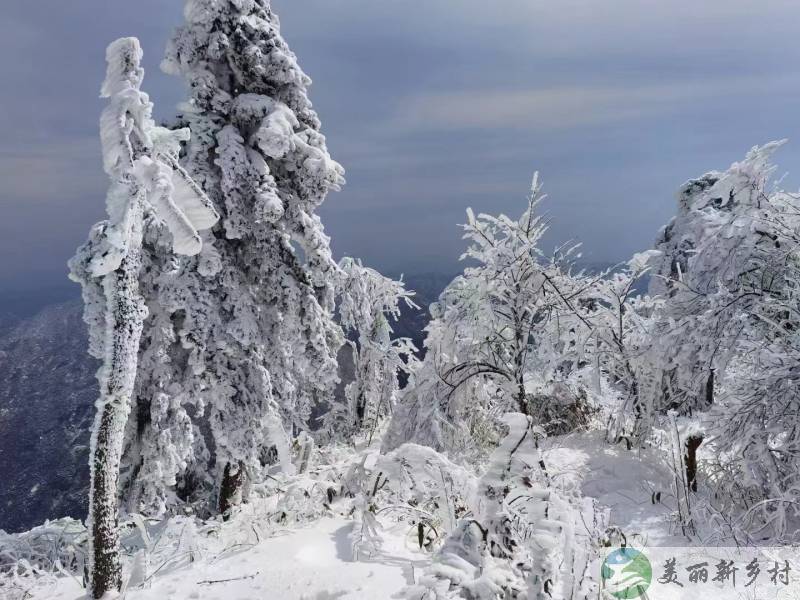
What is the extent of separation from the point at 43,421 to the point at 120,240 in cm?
7826

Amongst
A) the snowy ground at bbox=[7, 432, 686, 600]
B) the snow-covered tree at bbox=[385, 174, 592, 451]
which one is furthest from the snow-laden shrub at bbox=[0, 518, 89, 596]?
the snow-covered tree at bbox=[385, 174, 592, 451]

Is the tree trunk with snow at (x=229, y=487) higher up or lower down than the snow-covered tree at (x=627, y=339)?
lower down

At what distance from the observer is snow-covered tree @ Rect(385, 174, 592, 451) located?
8.47 meters

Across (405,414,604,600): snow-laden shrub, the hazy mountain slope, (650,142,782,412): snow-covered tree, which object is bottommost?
the hazy mountain slope

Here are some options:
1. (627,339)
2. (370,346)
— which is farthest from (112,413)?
(370,346)

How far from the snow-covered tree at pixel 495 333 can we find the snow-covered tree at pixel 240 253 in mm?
2964

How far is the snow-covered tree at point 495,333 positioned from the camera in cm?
847

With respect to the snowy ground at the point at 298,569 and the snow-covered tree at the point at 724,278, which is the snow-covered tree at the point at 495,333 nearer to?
the snow-covered tree at the point at 724,278

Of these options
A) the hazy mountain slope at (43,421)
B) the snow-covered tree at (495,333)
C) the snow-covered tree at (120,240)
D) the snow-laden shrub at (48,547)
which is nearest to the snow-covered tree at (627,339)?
the snow-covered tree at (495,333)

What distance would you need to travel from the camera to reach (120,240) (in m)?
4.75

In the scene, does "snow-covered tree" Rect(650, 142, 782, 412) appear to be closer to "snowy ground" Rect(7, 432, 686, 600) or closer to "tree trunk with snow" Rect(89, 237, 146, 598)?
"snowy ground" Rect(7, 432, 686, 600)

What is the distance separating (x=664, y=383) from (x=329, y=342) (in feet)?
25.2

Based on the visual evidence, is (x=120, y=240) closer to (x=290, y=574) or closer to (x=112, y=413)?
(x=112, y=413)

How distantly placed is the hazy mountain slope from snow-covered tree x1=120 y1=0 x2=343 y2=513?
2362 cm
